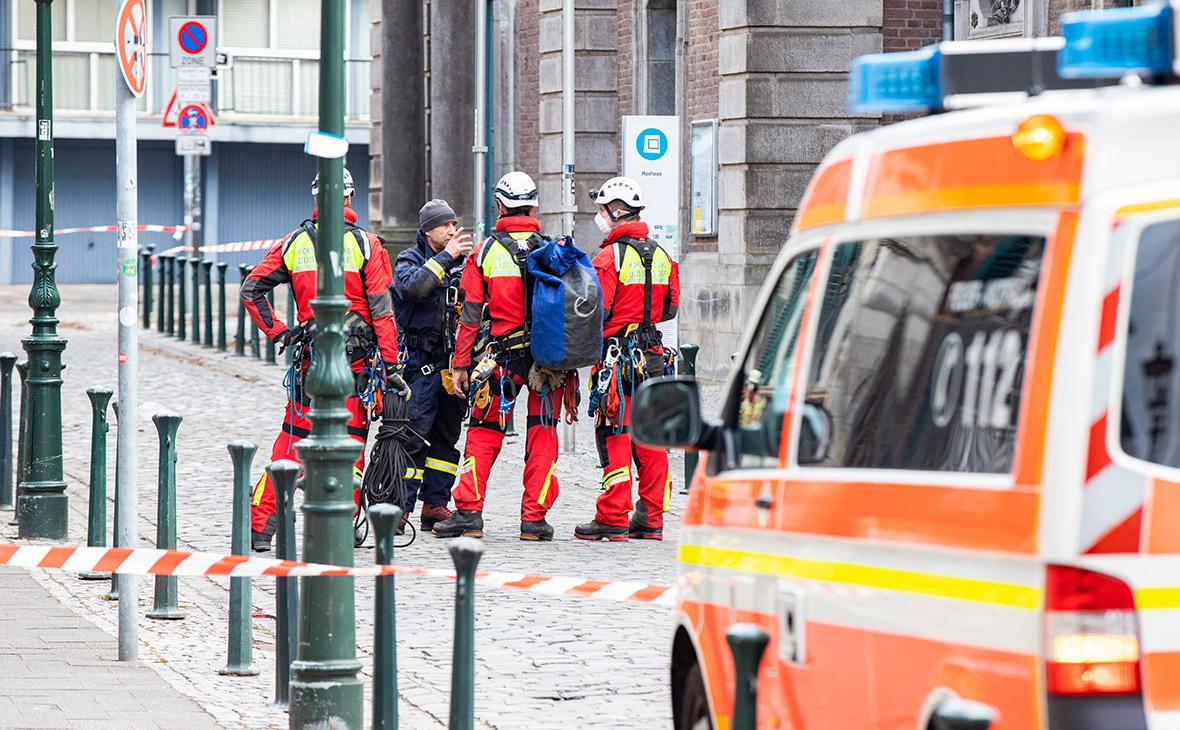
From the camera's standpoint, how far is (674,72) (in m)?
24.6

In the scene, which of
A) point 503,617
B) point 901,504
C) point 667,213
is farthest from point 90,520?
point 901,504

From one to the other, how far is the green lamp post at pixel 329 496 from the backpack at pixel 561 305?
4.29 m

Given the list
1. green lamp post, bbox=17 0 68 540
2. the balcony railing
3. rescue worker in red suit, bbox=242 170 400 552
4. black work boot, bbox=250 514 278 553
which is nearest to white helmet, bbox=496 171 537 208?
rescue worker in red suit, bbox=242 170 400 552

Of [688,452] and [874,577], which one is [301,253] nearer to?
[688,452]

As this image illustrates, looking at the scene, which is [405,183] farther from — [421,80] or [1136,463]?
[1136,463]

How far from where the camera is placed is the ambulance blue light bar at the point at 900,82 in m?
4.65

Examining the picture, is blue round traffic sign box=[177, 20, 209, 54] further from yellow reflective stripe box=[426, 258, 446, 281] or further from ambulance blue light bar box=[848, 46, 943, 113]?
ambulance blue light bar box=[848, 46, 943, 113]

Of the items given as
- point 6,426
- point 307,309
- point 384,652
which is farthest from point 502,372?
point 384,652

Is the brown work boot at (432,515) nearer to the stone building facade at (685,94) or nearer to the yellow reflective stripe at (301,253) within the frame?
the yellow reflective stripe at (301,253)

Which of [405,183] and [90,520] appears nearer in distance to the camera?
[90,520]

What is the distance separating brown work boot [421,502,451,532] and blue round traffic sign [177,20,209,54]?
16.3 meters

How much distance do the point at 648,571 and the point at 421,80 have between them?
2009 cm

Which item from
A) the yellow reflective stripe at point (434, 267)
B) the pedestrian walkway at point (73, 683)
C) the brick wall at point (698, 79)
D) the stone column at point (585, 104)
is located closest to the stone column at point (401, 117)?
the stone column at point (585, 104)

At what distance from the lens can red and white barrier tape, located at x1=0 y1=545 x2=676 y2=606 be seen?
6.68 metres
